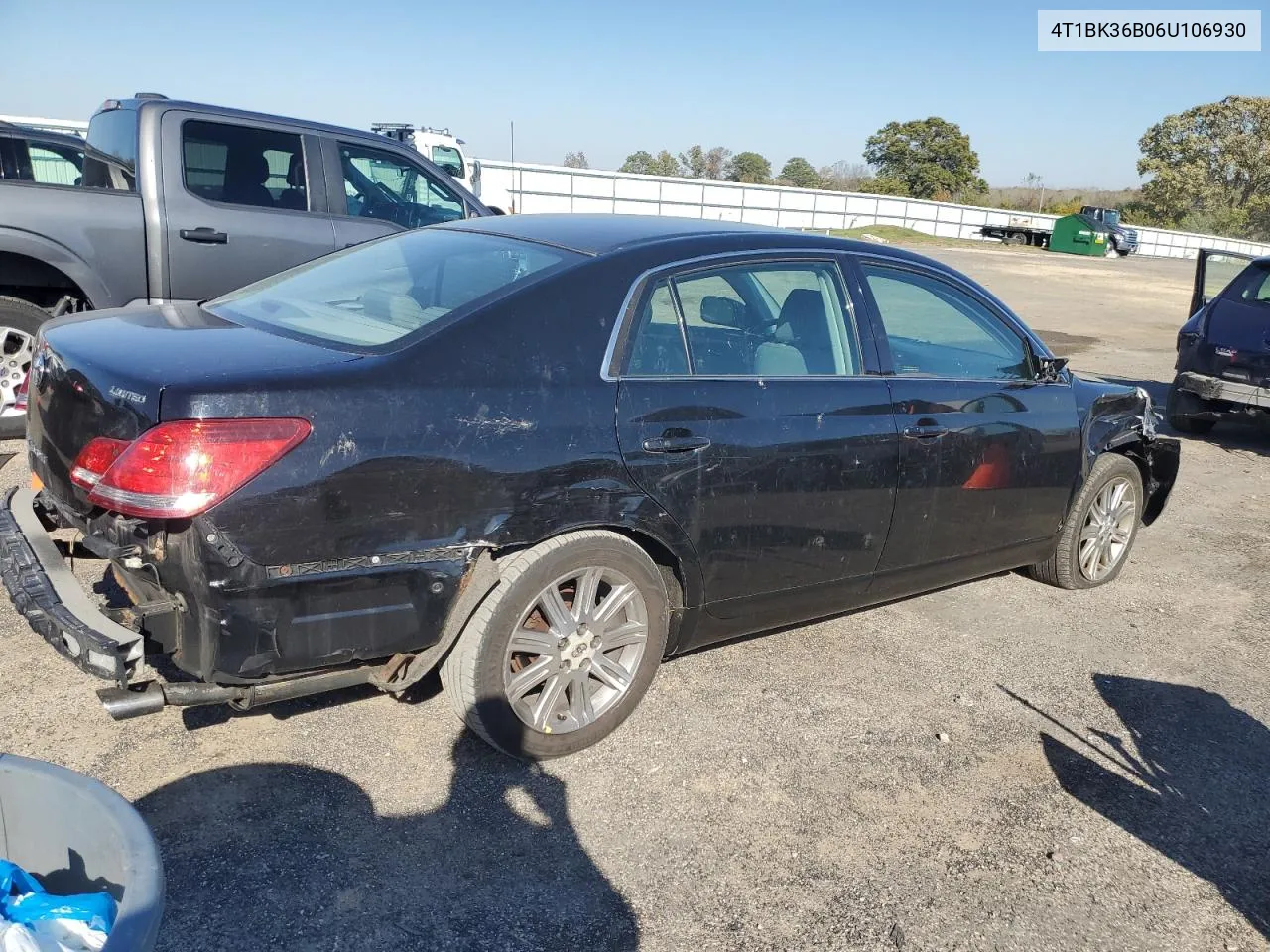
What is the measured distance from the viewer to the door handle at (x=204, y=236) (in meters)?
6.24

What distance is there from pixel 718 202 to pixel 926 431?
30.8m

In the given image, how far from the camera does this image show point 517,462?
9.95 feet

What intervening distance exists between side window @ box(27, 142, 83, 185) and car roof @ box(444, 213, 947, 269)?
135 inches

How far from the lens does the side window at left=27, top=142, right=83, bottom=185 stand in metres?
6.25

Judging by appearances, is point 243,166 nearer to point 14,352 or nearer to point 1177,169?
point 14,352

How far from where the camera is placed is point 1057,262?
3566 cm

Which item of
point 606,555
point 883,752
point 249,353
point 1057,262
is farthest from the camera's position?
point 1057,262

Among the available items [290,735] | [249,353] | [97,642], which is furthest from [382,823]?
[249,353]

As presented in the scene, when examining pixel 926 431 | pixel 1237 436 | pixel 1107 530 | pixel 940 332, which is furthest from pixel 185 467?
pixel 1237 436

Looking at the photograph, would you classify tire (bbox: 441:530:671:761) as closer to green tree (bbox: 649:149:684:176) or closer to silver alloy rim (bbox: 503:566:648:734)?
silver alloy rim (bbox: 503:566:648:734)

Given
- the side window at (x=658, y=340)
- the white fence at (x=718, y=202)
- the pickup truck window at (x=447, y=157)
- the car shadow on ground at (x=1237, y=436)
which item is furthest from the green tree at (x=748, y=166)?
the side window at (x=658, y=340)

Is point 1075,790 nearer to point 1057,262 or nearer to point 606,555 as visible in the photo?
point 606,555

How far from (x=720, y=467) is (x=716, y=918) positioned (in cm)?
139

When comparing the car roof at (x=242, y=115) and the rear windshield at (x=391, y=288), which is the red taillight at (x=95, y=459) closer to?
the rear windshield at (x=391, y=288)
